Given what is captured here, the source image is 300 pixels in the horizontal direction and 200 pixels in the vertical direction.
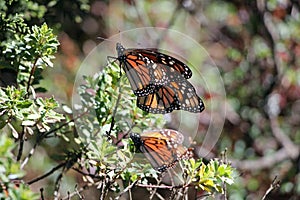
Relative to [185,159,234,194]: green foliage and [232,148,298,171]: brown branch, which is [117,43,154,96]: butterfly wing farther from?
[232,148,298,171]: brown branch

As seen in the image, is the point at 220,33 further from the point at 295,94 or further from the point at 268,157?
the point at 268,157

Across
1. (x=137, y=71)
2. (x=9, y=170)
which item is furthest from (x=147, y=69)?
(x=9, y=170)

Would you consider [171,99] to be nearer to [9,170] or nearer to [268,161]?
[9,170]

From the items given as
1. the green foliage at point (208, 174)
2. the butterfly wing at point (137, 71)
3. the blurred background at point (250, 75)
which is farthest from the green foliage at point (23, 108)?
the blurred background at point (250, 75)

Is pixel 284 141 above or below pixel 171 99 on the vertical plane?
above

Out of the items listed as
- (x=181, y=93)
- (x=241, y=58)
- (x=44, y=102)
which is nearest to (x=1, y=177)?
(x=44, y=102)
